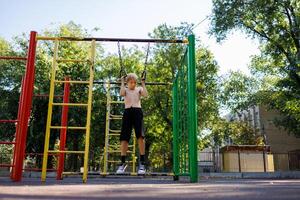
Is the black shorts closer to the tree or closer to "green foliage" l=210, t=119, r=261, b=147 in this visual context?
the tree

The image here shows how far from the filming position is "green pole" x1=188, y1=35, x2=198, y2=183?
5707mm

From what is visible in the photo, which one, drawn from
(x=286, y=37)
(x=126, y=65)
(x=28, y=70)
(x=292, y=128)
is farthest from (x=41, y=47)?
(x=28, y=70)

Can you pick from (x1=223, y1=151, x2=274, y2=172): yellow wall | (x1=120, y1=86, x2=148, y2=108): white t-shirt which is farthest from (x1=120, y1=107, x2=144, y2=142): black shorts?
(x1=223, y1=151, x2=274, y2=172): yellow wall

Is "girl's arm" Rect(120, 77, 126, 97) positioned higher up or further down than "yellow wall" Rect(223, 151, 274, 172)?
higher up

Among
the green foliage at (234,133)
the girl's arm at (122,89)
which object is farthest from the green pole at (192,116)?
the green foliage at (234,133)

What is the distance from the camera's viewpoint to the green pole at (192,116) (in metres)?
5.71

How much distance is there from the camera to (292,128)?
25375 mm

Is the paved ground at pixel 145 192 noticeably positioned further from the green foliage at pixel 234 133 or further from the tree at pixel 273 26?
the green foliage at pixel 234 133

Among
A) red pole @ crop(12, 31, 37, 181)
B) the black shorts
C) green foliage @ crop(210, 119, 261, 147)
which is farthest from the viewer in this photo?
green foliage @ crop(210, 119, 261, 147)

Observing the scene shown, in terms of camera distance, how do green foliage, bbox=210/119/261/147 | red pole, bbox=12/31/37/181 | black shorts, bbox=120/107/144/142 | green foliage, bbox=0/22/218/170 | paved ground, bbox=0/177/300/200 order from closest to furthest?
paved ground, bbox=0/177/300/200 < red pole, bbox=12/31/37/181 < black shorts, bbox=120/107/144/142 < green foliage, bbox=0/22/218/170 < green foliage, bbox=210/119/261/147

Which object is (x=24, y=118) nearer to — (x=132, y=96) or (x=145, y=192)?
(x=132, y=96)

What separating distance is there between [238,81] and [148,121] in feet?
47.4

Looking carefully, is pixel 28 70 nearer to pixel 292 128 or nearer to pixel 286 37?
pixel 286 37

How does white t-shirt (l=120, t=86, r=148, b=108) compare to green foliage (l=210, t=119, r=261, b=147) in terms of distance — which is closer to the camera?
white t-shirt (l=120, t=86, r=148, b=108)
